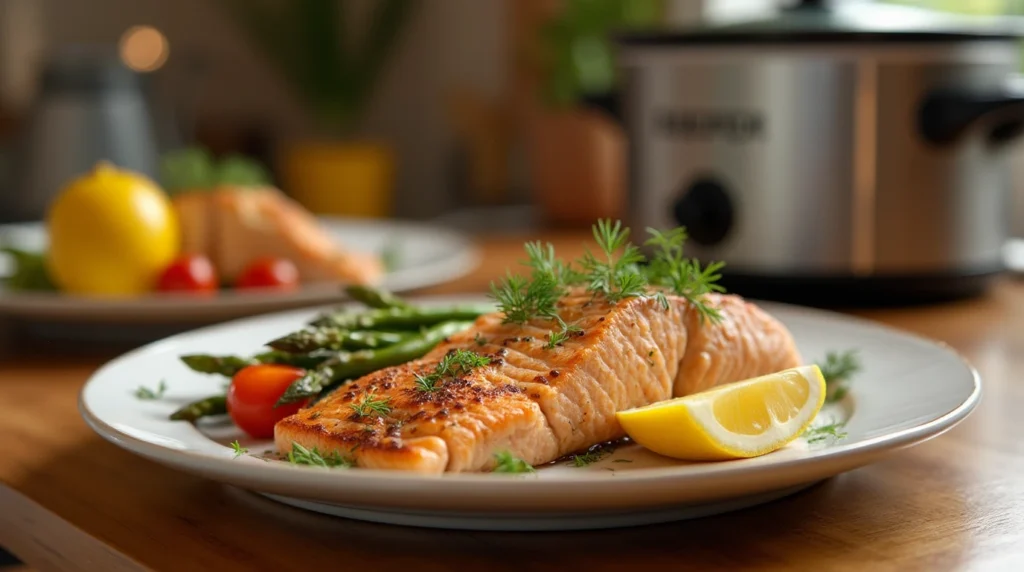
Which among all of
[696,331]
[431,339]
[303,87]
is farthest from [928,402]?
[303,87]

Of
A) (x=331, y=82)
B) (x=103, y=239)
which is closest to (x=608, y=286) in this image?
(x=103, y=239)

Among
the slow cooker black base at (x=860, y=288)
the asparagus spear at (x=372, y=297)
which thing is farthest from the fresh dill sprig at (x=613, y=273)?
the slow cooker black base at (x=860, y=288)

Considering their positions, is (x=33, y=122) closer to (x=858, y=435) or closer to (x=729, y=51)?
(x=729, y=51)

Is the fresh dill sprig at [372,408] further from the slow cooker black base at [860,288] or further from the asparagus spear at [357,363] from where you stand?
the slow cooker black base at [860,288]

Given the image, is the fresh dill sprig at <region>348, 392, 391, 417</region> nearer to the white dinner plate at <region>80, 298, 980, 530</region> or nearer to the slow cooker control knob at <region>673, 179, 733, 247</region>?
the white dinner plate at <region>80, 298, 980, 530</region>

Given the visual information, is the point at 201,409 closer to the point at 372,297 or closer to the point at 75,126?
the point at 372,297
